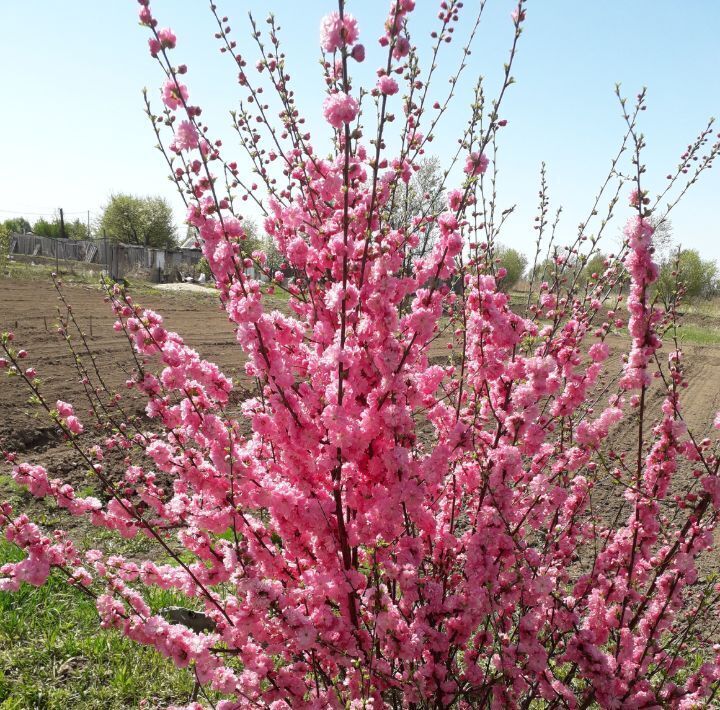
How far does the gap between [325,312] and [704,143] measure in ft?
8.69

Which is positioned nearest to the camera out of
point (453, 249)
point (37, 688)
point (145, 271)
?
point (453, 249)

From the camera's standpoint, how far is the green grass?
3.33 metres

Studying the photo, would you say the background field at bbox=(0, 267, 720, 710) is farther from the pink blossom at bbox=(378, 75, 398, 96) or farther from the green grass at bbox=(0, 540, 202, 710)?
the pink blossom at bbox=(378, 75, 398, 96)

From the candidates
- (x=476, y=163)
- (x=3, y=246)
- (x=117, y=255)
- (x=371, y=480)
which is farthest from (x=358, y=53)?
(x=117, y=255)

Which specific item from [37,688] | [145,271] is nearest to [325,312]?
[37,688]

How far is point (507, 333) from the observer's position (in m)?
2.31

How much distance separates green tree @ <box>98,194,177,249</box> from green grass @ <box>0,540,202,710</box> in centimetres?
5095

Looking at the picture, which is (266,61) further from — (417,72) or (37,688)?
(37,688)

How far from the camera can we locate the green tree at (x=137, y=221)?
50781mm

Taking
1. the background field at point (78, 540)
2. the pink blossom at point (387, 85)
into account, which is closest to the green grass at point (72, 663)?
the background field at point (78, 540)

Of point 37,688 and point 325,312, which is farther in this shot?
point 37,688

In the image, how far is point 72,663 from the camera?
3.63m

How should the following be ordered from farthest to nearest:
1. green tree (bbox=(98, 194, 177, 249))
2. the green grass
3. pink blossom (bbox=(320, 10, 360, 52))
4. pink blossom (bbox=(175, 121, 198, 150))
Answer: green tree (bbox=(98, 194, 177, 249)) → the green grass → pink blossom (bbox=(175, 121, 198, 150)) → pink blossom (bbox=(320, 10, 360, 52))

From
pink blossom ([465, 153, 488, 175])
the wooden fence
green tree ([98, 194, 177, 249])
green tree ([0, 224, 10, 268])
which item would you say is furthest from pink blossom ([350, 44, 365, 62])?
green tree ([98, 194, 177, 249])
